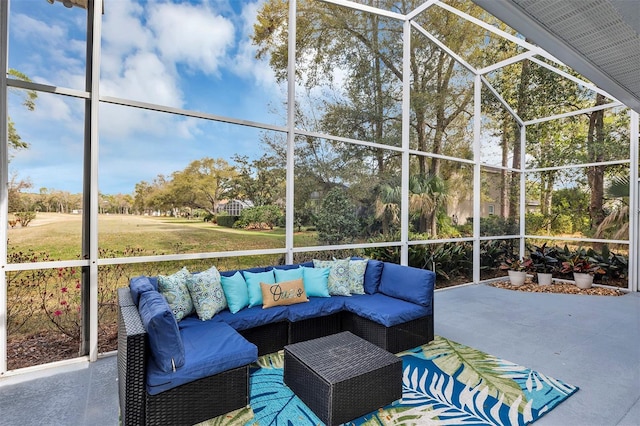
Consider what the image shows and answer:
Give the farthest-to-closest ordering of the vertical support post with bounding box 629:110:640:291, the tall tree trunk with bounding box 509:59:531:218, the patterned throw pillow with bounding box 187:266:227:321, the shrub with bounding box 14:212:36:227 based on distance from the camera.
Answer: the tall tree trunk with bounding box 509:59:531:218 → the vertical support post with bounding box 629:110:640:291 → the patterned throw pillow with bounding box 187:266:227:321 → the shrub with bounding box 14:212:36:227

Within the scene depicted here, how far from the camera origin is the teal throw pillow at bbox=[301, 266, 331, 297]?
154 inches

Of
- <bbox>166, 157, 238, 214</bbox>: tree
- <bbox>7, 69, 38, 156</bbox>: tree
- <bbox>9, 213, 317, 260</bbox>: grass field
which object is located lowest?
<bbox>9, 213, 317, 260</bbox>: grass field

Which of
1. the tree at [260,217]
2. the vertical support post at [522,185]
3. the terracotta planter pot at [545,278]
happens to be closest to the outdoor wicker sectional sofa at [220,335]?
the tree at [260,217]

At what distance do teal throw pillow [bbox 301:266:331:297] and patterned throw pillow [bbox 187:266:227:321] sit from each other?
99 cm

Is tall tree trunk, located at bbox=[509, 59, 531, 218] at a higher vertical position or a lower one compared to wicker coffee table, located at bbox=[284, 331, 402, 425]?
higher

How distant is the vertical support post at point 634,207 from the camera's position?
20.4 ft

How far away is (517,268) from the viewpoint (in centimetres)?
695

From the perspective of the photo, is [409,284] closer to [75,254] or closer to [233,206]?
[233,206]

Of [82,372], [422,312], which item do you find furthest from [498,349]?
[82,372]

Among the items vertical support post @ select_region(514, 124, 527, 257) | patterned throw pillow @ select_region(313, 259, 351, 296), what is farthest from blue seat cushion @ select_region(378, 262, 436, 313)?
vertical support post @ select_region(514, 124, 527, 257)

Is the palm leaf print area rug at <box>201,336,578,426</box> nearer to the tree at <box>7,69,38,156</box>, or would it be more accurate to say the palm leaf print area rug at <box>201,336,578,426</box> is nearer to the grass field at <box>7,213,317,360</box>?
the grass field at <box>7,213,317,360</box>

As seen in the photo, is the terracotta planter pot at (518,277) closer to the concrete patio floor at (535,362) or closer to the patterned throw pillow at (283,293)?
the concrete patio floor at (535,362)

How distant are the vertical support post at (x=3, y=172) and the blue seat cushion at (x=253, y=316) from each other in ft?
6.03

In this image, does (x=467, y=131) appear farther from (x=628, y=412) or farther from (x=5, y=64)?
(x=5, y=64)
